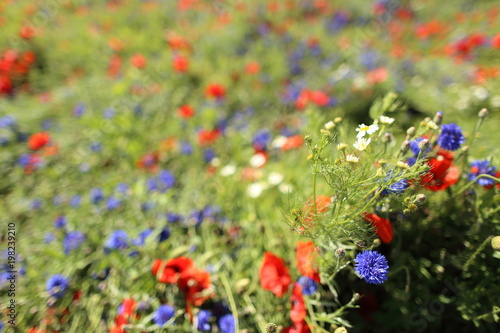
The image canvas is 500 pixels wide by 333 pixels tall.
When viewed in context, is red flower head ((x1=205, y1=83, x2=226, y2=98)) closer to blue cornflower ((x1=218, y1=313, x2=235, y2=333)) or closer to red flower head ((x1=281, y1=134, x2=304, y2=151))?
red flower head ((x1=281, y1=134, x2=304, y2=151))

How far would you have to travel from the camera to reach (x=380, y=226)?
101 centimetres

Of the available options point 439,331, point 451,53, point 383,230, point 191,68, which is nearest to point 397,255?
point 383,230

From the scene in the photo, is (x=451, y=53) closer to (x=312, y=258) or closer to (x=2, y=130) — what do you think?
(x=312, y=258)

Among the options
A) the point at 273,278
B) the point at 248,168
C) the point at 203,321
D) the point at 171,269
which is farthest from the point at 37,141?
the point at 273,278

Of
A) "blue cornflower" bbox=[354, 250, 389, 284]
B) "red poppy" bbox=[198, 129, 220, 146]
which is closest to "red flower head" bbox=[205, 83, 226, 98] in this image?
"red poppy" bbox=[198, 129, 220, 146]

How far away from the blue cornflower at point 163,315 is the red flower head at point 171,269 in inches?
4.1

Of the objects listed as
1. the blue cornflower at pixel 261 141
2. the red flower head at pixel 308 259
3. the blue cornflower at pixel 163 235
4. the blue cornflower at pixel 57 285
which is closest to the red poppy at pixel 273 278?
the red flower head at pixel 308 259

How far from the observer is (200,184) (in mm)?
2098

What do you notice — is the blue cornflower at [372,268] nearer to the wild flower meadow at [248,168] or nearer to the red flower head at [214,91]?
the wild flower meadow at [248,168]

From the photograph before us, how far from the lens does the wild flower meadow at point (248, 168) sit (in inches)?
43.8

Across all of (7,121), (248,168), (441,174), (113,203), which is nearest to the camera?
(441,174)

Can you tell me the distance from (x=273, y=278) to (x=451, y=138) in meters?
0.83

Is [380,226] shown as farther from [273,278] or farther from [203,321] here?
[203,321]

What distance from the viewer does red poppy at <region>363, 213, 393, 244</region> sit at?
1.00m
